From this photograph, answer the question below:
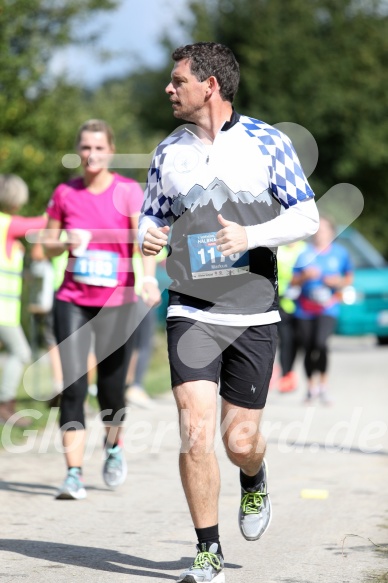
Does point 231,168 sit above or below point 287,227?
above

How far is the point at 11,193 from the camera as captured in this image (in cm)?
973

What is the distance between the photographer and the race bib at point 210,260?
510cm

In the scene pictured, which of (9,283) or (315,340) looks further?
(315,340)

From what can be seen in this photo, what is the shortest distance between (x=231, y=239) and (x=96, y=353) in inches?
104

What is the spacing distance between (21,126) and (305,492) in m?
13.0

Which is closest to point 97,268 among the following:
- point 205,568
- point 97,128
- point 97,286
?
point 97,286

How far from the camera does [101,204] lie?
733 cm

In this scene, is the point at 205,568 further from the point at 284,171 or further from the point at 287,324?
the point at 287,324

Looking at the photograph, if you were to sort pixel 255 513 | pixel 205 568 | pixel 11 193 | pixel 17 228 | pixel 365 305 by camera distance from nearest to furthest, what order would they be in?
pixel 205 568
pixel 255 513
pixel 17 228
pixel 11 193
pixel 365 305

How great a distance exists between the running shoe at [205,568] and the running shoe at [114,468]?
2424mm

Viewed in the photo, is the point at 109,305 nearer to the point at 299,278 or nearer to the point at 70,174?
the point at 299,278

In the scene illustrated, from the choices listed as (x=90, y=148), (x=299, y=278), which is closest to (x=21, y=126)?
(x=299, y=278)

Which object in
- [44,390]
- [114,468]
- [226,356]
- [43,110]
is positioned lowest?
[114,468]

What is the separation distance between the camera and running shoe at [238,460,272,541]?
17.7ft
